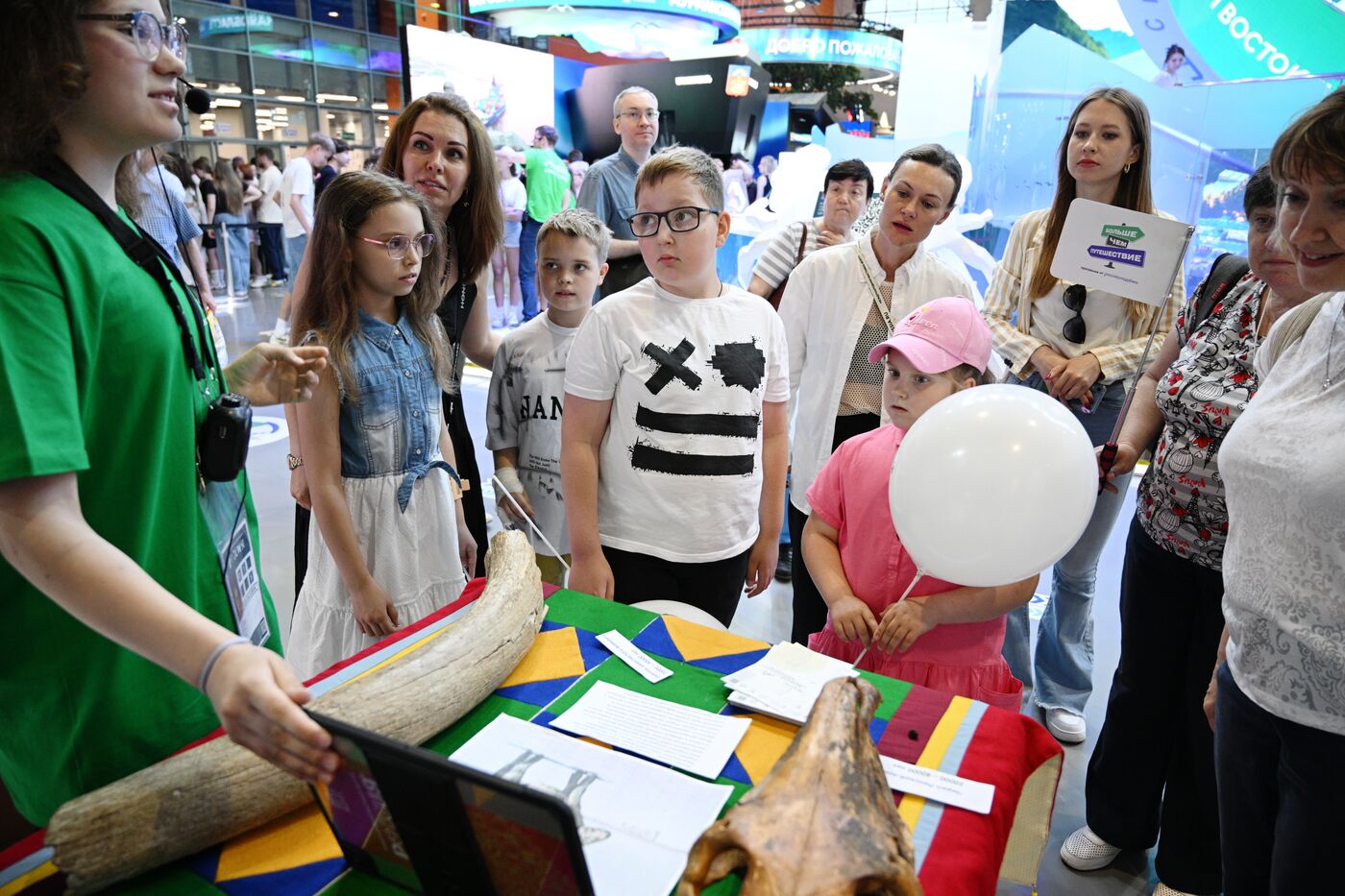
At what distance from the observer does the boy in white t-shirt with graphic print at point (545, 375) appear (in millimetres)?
2389

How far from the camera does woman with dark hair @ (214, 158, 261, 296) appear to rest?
9.88 metres

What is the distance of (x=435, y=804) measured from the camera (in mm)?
826

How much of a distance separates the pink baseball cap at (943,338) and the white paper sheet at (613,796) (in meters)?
0.93

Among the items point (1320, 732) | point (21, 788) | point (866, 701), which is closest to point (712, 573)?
point (866, 701)

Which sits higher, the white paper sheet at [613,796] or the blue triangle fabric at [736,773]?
the white paper sheet at [613,796]

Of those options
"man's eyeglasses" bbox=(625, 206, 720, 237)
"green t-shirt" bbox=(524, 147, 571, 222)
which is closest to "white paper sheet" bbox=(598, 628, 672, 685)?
"man's eyeglasses" bbox=(625, 206, 720, 237)

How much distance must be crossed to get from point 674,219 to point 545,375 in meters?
0.72

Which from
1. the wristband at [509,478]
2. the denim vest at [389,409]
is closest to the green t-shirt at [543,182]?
the wristband at [509,478]

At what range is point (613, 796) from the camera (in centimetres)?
109

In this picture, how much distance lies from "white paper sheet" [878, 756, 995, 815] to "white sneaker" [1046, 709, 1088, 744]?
1.59m

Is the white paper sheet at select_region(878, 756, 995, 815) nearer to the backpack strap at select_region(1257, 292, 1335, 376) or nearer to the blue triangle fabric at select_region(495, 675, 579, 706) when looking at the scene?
the blue triangle fabric at select_region(495, 675, 579, 706)

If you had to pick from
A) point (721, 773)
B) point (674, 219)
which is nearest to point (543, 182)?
point (674, 219)

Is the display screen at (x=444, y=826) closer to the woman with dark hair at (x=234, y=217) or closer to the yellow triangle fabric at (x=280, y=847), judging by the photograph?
the yellow triangle fabric at (x=280, y=847)

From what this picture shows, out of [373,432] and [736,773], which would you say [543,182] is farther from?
[736,773]
